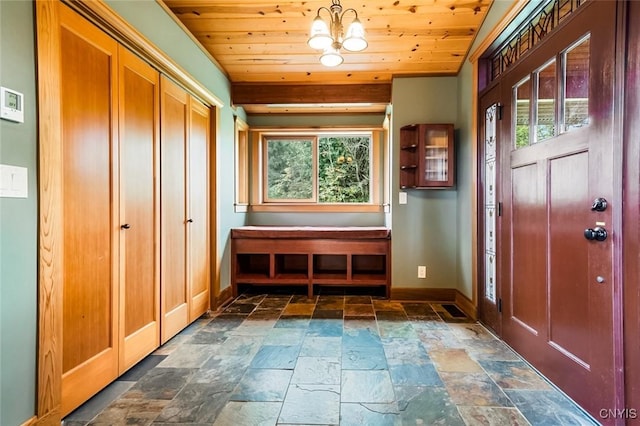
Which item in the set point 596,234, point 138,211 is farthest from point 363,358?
point 138,211

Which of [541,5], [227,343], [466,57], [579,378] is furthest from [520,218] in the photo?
[227,343]

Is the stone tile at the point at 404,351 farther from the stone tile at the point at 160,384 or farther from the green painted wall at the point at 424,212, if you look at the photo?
the stone tile at the point at 160,384

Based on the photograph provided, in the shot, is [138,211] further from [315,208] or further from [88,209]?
[315,208]

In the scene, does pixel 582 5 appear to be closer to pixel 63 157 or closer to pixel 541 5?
pixel 541 5

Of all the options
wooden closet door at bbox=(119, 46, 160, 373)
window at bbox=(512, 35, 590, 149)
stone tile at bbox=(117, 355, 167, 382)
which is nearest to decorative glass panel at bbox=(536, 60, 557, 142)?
window at bbox=(512, 35, 590, 149)

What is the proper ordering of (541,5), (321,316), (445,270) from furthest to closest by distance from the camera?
1. (445,270)
2. (321,316)
3. (541,5)

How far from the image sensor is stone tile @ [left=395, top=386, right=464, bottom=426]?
57.1 inches

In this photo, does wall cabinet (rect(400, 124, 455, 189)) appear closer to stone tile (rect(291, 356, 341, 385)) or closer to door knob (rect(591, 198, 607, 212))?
door knob (rect(591, 198, 607, 212))

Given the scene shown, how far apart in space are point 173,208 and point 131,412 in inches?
54.4

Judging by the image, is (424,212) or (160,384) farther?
(424,212)

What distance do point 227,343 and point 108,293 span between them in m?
0.92

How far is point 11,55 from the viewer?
3.99 ft

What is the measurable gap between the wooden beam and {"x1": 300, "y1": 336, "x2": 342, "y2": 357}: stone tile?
2518 mm

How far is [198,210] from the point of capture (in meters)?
2.87
